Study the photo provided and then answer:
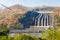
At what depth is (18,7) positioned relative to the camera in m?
34.2

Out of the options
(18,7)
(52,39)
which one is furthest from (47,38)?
(18,7)

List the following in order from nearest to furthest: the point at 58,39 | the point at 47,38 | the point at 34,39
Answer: the point at 58,39
the point at 34,39
the point at 47,38

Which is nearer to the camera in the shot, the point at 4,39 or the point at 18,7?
the point at 4,39

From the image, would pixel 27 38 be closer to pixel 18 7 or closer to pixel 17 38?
pixel 17 38

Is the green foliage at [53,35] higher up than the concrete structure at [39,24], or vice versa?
the green foliage at [53,35]

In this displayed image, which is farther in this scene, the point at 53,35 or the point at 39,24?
the point at 39,24

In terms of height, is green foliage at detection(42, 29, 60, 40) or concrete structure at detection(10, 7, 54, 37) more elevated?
green foliage at detection(42, 29, 60, 40)

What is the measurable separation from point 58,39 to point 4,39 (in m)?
1.11

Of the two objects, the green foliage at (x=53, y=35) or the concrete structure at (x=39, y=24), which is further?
the concrete structure at (x=39, y=24)

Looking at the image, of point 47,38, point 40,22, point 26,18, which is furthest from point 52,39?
point 26,18

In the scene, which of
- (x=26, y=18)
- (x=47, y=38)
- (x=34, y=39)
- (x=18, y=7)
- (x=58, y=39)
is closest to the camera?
(x=58, y=39)

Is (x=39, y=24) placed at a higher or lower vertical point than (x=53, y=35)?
lower

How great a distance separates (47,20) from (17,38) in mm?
17793

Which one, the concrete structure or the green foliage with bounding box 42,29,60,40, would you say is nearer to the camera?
the green foliage with bounding box 42,29,60,40
